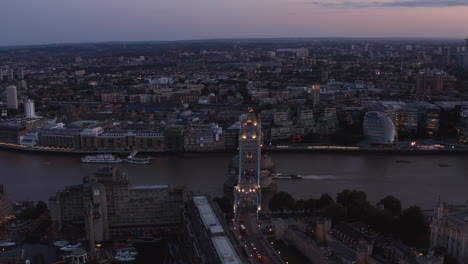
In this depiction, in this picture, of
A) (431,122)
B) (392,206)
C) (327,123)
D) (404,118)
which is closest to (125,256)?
(392,206)

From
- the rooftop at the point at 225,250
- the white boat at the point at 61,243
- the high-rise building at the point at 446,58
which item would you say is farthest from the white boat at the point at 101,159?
the high-rise building at the point at 446,58

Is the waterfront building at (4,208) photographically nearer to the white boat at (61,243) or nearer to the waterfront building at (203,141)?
the white boat at (61,243)

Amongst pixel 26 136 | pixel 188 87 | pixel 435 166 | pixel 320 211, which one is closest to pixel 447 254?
pixel 320 211

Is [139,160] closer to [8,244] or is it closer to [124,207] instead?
[124,207]

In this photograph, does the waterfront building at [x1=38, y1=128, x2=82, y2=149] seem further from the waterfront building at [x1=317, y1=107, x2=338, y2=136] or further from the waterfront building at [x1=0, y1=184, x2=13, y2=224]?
the waterfront building at [x1=317, y1=107, x2=338, y2=136]

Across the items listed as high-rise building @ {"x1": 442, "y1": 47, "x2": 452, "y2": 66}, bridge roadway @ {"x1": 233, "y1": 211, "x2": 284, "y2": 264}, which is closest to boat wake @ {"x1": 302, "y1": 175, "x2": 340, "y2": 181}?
bridge roadway @ {"x1": 233, "y1": 211, "x2": 284, "y2": 264}

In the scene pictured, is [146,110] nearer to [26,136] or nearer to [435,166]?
[26,136]

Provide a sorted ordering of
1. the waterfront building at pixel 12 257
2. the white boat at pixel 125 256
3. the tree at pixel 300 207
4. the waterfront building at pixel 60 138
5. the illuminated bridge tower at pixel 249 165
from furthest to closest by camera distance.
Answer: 1. the waterfront building at pixel 60 138
2. the tree at pixel 300 207
3. the illuminated bridge tower at pixel 249 165
4. the white boat at pixel 125 256
5. the waterfront building at pixel 12 257
